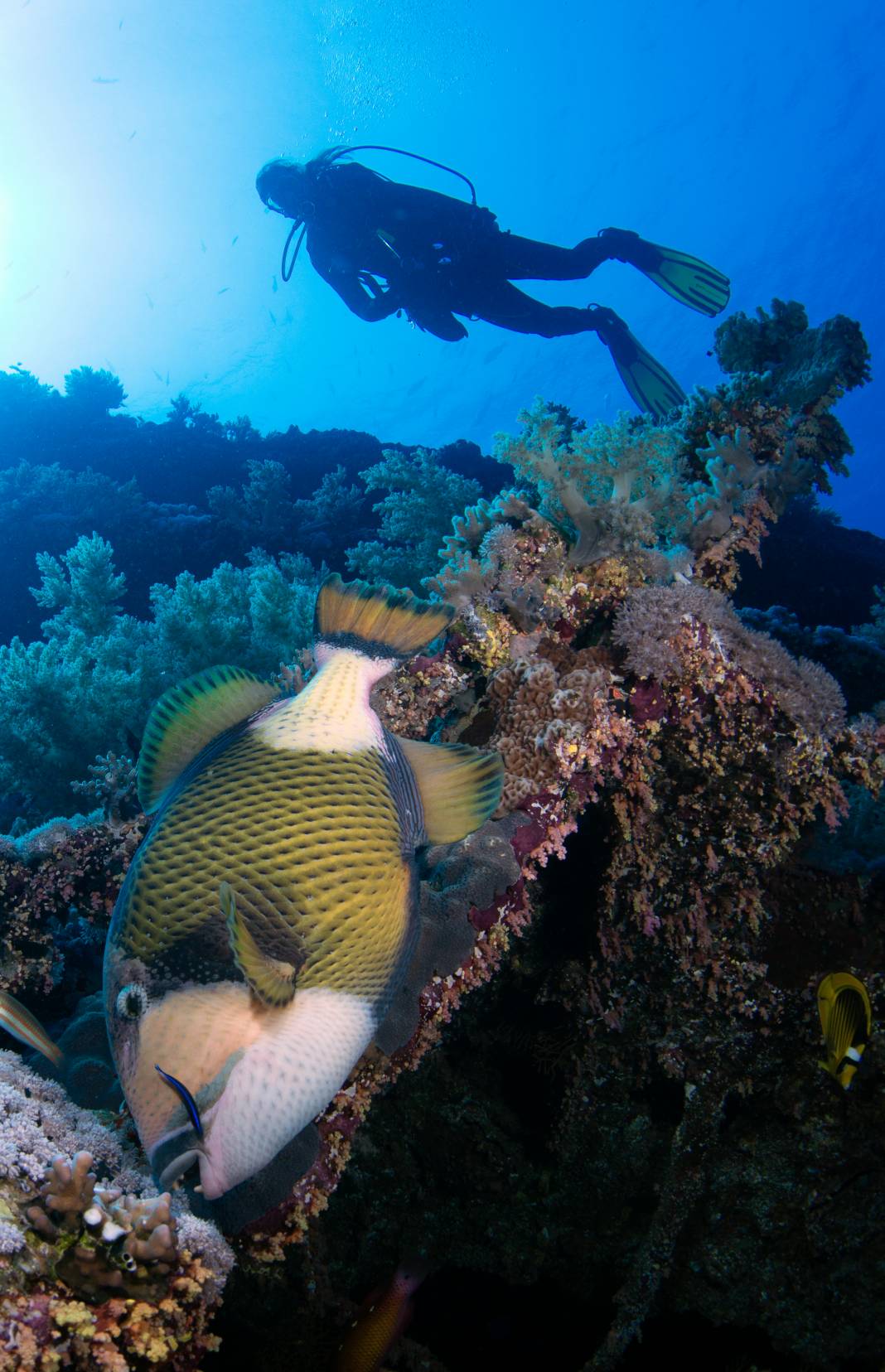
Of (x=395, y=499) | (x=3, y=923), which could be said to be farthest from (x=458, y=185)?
(x=3, y=923)

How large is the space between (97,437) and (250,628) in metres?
11.0

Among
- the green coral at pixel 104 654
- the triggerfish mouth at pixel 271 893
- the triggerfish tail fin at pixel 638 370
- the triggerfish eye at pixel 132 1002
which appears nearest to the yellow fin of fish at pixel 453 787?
the triggerfish mouth at pixel 271 893

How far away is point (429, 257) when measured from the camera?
409 inches

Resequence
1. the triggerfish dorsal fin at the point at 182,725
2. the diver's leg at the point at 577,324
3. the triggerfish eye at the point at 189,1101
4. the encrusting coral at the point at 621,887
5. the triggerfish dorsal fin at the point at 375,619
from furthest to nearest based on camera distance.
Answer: the diver's leg at the point at 577,324
the encrusting coral at the point at 621,887
the triggerfish dorsal fin at the point at 375,619
the triggerfish dorsal fin at the point at 182,725
the triggerfish eye at the point at 189,1101

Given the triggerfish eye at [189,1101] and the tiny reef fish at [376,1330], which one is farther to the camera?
the tiny reef fish at [376,1330]

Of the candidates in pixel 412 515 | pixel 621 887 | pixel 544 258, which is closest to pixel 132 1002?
pixel 621 887

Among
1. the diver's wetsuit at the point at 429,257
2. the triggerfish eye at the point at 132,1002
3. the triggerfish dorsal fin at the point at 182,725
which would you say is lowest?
the triggerfish eye at the point at 132,1002

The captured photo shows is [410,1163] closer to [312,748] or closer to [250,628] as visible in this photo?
[312,748]

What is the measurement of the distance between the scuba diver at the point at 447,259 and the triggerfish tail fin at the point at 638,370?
2cm

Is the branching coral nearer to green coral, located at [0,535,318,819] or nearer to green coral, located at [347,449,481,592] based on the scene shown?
green coral, located at [0,535,318,819]

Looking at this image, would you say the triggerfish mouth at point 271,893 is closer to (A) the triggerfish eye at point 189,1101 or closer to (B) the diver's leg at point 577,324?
(A) the triggerfish eye at point 189,1101

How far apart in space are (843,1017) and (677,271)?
11493 millimetres

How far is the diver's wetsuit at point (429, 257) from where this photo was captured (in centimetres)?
1018

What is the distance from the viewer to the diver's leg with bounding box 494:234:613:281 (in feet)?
33.7
